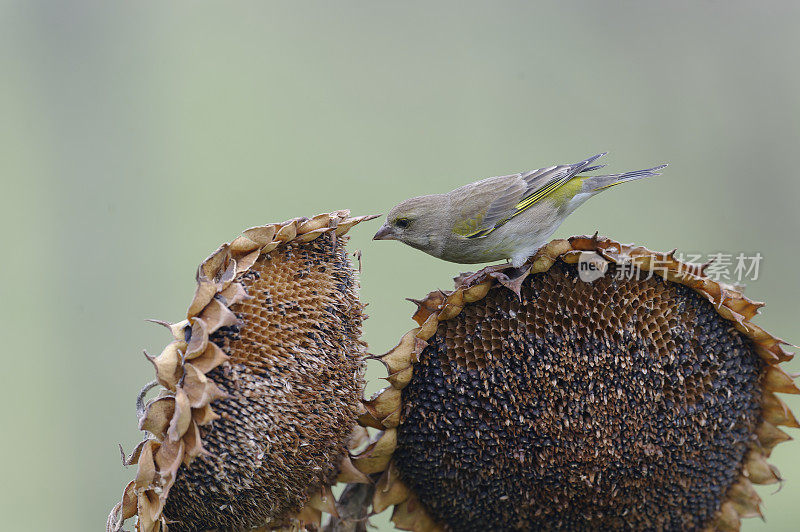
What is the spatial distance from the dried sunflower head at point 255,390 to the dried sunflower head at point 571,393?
0.15m

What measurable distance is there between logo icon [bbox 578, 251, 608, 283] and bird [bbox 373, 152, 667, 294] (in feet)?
1.29

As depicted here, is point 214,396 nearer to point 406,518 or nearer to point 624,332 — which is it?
point 406,518

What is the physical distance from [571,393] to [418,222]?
73cm

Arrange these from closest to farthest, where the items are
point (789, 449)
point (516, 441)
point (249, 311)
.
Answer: point (249, 311) < point (516, 441) < point (789, 449)

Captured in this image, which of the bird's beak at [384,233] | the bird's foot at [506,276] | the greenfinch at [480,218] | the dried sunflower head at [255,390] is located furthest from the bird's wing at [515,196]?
the dried sunflower head at [255,390]

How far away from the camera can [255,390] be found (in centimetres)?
165

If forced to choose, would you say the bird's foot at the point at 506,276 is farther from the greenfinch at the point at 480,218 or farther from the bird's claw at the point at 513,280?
the greenfinch at the point at 480,218

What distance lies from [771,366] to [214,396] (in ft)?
4.26

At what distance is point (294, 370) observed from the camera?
66.4 inches

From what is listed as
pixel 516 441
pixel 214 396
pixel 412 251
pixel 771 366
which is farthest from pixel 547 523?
pixel 412 251

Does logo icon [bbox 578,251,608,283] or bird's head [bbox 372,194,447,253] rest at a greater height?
bird's head [bbox 372,194,447,253]

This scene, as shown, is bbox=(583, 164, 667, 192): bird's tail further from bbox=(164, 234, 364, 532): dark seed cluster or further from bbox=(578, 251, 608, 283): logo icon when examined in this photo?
bbox=(164, 234, 364, 532): dark seed cluster

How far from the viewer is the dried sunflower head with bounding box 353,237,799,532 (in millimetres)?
1804

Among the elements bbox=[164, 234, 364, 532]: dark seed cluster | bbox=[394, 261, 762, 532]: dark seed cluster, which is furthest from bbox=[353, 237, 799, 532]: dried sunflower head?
bbox=[164, 234, 364, 532]: dark seed cluster
